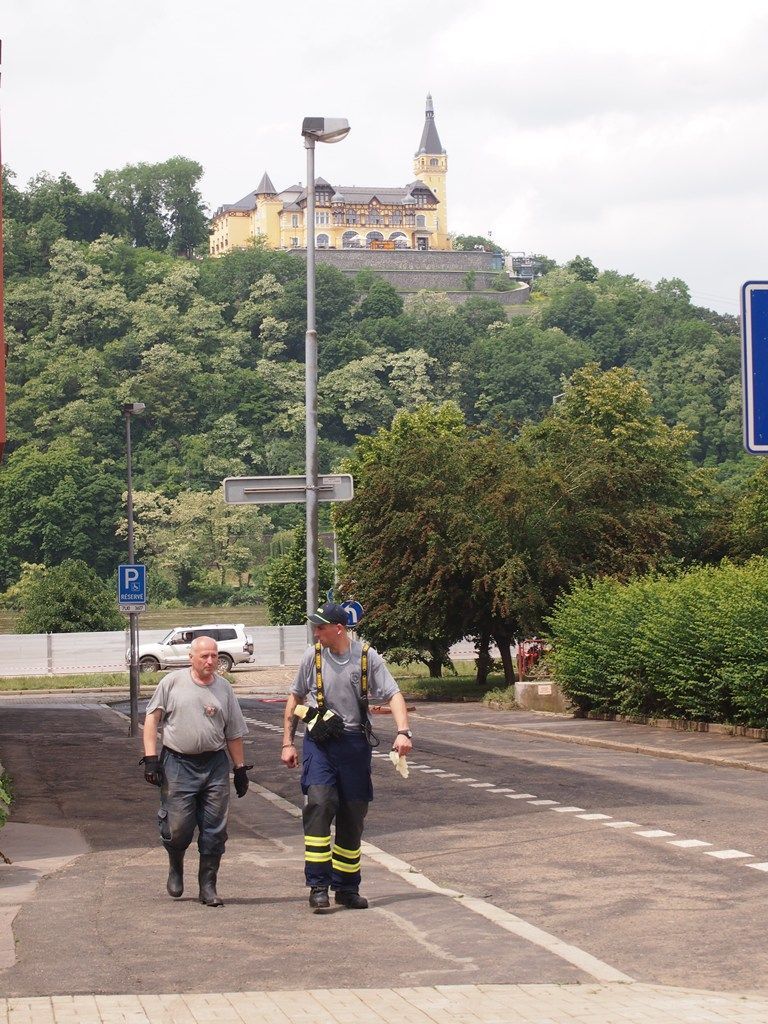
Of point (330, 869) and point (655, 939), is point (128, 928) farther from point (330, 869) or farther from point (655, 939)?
point (655, 939)

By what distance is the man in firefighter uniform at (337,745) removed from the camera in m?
10.3

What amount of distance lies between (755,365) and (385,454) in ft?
123

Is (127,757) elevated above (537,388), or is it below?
below

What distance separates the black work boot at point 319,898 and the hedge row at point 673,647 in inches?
553

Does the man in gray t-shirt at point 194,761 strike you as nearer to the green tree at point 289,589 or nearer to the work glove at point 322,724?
the work glove at point 322,724

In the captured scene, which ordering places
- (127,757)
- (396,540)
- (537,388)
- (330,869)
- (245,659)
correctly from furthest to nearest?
(537,388) → (245,659) → (396,540) → (127,757) → (330,869)

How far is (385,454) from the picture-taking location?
153 feet

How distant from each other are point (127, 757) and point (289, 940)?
15136 millimetres

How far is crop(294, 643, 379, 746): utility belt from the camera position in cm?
1031

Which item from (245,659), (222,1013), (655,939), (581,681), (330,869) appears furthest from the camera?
(245,659)

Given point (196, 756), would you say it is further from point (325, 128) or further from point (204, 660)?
point (325, 128)

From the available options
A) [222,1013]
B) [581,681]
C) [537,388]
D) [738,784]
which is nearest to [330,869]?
[222,1013]

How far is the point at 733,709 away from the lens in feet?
82.1

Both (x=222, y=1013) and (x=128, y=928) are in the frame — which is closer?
(x=222, y=1013)
